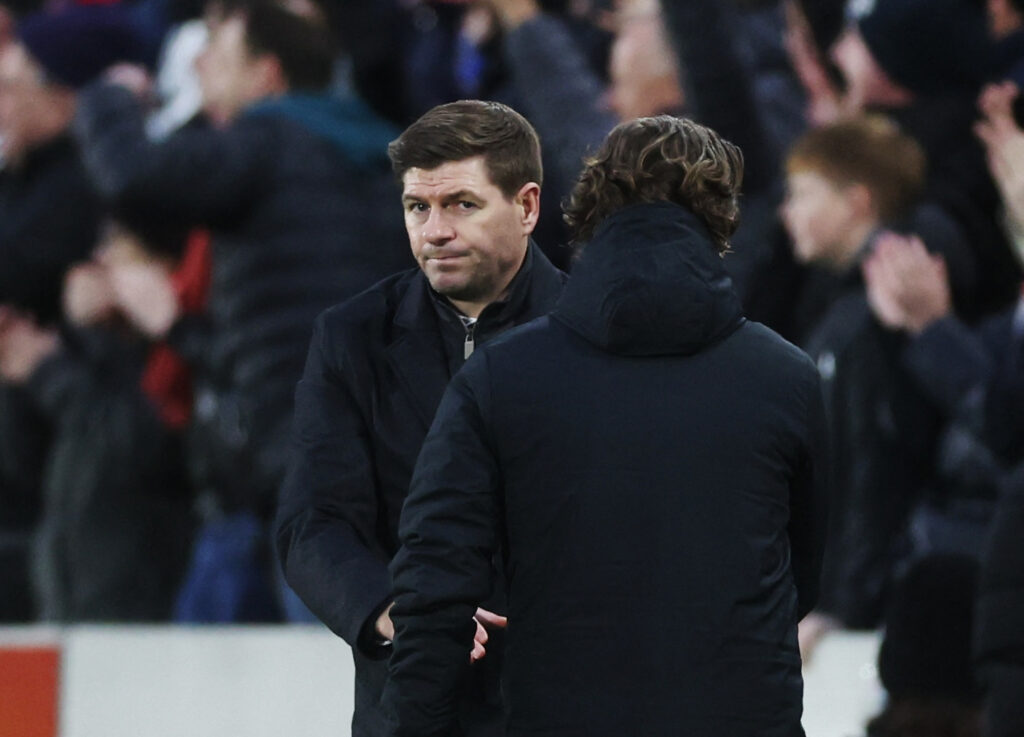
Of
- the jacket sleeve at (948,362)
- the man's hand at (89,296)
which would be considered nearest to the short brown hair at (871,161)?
the jacket sleeve at (948,362)

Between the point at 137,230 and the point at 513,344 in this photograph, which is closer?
the point at 513,344

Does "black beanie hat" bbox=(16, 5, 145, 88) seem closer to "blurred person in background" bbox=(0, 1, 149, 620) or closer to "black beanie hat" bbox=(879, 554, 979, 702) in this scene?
"blurred person in background" bbox=(0, 1, 149, 620)

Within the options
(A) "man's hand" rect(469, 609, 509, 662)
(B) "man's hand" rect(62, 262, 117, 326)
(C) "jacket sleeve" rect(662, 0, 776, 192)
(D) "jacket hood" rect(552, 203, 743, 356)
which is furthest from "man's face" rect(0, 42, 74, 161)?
(D) "jacket hood" rect(552, 203, 743, 356)

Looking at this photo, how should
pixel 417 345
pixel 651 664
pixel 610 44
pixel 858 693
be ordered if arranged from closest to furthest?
pixel 651 664, pixel 417 345, pixel 858 693, pixel 610 44

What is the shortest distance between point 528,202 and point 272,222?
311 centimetres

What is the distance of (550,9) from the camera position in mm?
7215

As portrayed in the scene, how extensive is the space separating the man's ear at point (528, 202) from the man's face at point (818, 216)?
2.48m

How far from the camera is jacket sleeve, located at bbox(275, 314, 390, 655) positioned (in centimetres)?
350

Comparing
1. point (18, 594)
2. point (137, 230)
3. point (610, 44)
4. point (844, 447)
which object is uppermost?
point (610, 44)

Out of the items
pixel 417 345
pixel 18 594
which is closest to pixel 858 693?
pixel 417 345

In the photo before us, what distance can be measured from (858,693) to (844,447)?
713 millimetres

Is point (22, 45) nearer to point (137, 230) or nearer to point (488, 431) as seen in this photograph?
point (137, 230)

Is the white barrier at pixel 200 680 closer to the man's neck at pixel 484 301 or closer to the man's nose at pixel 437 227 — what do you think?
the man's neck at pixel 484 301

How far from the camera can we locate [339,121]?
683cm
